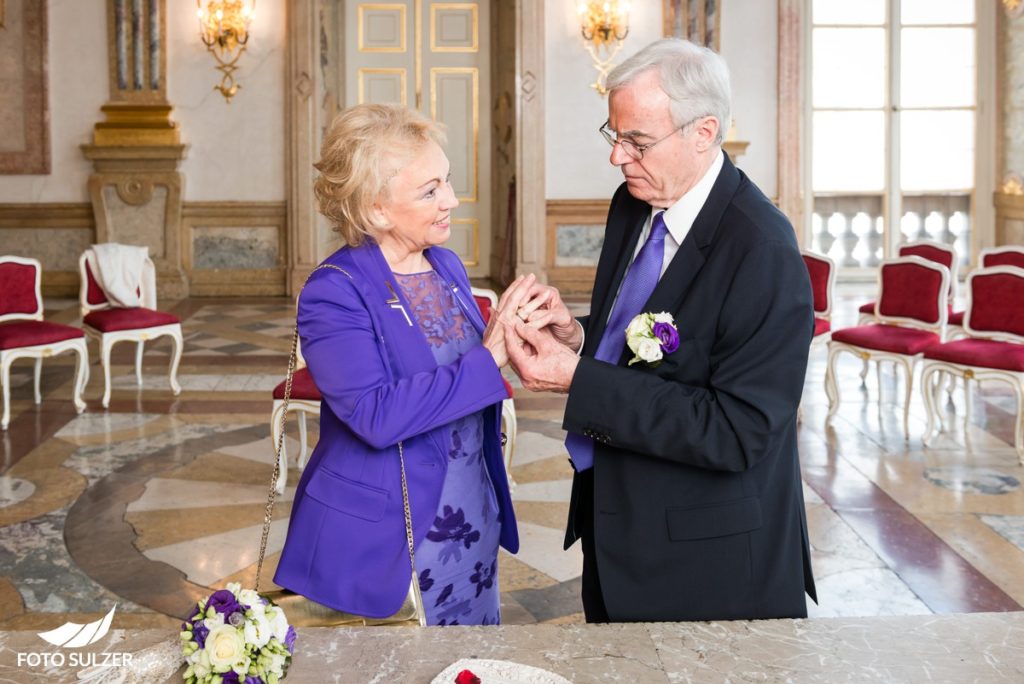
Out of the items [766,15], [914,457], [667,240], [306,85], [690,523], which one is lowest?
[914,457]

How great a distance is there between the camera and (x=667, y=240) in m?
2.23

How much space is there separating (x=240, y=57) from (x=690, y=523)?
35.9 feet

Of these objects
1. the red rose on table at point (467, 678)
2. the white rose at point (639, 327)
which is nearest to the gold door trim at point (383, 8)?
the white rose at point (639, 327)

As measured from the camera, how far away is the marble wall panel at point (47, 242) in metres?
12.1

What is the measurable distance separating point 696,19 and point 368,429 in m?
10.5

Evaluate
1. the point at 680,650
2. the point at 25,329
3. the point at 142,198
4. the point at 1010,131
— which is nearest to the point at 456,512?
the point at 680,650

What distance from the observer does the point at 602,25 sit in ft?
37.0

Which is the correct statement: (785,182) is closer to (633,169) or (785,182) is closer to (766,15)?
(766,15)

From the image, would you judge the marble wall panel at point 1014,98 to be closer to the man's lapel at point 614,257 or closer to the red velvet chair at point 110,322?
the red velvet chair at point 110,322

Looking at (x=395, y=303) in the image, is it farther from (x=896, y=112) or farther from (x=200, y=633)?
(x=896, y=112)

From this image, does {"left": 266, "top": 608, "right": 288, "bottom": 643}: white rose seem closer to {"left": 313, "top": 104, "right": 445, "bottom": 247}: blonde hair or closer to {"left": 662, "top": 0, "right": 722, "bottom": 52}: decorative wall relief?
{"left": 313, "top": 104, "right": 445, "bottom": 247}: blonde hair

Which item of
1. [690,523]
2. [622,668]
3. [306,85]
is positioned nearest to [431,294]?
[690,523]

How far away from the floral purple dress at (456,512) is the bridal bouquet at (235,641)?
644 mm

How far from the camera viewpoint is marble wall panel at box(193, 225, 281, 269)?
12234 mm
